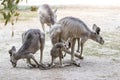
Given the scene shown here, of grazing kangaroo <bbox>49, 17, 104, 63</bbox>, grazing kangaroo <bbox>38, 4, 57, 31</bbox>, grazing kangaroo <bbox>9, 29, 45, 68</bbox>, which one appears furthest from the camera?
grazing kangaroo <bbox>38, 4, 57, 31</bbox>

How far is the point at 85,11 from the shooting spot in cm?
1802

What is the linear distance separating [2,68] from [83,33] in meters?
1.71

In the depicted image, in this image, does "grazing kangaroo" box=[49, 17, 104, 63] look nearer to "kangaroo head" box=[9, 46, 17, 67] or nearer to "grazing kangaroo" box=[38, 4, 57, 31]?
"kangaroo head" box=[9, 46, 17, 67]

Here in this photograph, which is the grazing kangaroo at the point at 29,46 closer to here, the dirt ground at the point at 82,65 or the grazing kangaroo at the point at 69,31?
the dirt ground at the point at 82,65

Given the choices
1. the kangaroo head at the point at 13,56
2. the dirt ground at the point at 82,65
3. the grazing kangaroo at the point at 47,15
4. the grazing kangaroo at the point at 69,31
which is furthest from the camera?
the grazing kangaroo at the point at 47,15

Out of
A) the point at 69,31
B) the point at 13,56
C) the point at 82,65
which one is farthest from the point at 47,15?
the point at 13,56

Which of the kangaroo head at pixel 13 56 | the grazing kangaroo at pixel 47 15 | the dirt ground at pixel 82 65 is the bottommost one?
the dirt ground at pixel 82 65

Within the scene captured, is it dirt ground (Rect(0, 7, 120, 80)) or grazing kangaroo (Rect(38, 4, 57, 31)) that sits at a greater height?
grazing kangaroo (Rect(38, 4, 57, 31))

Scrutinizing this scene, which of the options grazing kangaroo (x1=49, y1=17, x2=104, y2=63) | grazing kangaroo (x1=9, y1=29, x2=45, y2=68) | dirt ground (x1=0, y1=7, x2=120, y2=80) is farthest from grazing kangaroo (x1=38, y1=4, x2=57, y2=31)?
grazing kangaroo (x1=9, y1=29, x2=45, y2=68)

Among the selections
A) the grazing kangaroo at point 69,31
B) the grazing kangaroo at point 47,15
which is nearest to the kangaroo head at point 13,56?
the grazing kangaroo at point 69,31

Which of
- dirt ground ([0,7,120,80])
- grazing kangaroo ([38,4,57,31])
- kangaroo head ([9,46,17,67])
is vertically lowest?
dirt ground ([0,7,120,80])

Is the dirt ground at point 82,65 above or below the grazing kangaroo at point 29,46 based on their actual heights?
below

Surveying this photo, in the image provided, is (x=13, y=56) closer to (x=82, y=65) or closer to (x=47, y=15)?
(x=82, y=65)

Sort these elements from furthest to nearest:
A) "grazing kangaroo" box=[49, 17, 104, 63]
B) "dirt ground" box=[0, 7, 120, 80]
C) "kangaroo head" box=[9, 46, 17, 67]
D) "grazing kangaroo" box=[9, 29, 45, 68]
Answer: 1. "grazing kangaroo" box=[49, 17, 104, 63]
2. "kangaroo head" box=[9, 46, 17, 67]
3. "grazing kangaroo" box=[9, 29, 45, 68]
4. "dirt ground" box=[0, 7, 120, 80]
